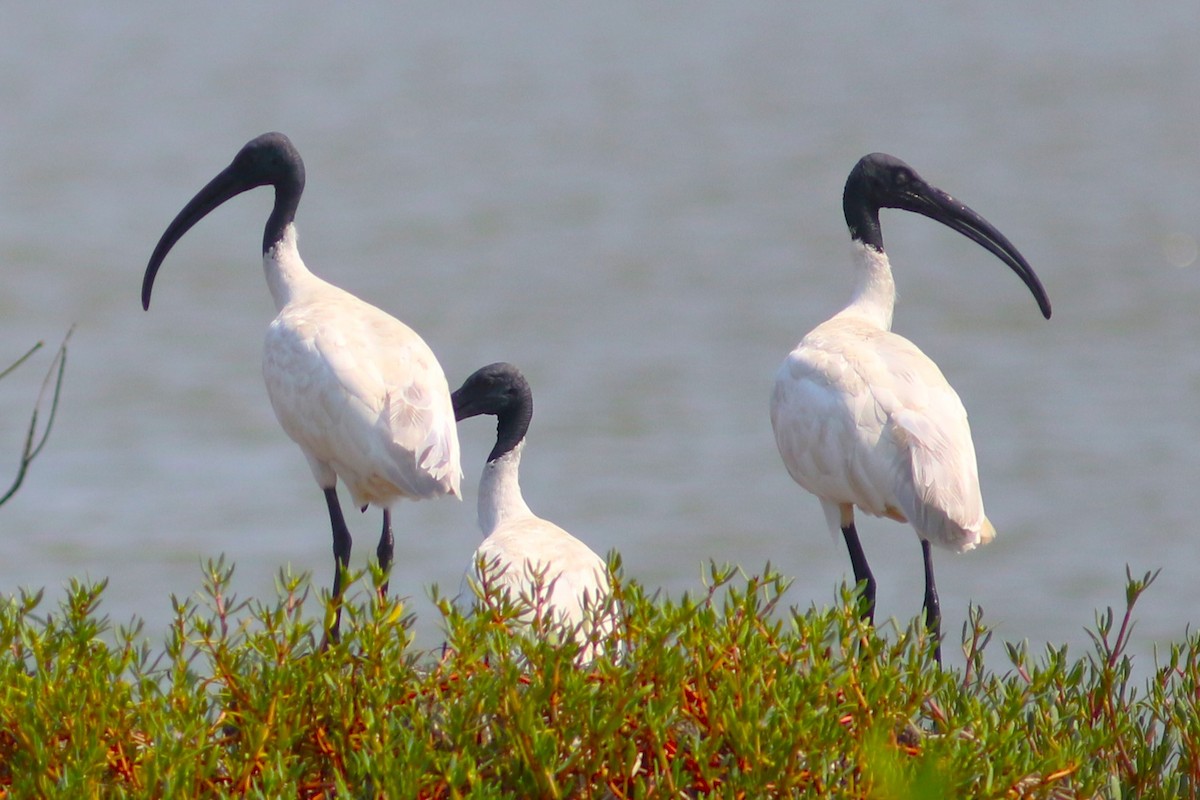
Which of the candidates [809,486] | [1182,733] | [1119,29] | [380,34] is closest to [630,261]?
[380,34]

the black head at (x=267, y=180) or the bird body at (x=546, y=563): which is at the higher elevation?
the black head at (x=267, y=180)

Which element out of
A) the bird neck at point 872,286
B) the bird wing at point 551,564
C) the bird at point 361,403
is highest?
the bird neck at point 872,286

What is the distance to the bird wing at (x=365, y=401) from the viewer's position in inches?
250

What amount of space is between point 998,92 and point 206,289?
10.7 meters

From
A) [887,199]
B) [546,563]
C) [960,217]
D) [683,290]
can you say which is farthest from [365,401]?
[683,290]

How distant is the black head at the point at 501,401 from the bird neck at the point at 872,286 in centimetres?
124

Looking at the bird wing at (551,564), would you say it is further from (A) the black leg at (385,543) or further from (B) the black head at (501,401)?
(B) the black head at (501,401)

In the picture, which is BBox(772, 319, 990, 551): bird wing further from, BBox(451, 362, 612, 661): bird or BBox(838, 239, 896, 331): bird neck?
BBox(451, 362, 612, 661): bird

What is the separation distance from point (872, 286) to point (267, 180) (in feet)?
7.39

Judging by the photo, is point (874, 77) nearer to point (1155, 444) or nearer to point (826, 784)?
point (1155, 444)

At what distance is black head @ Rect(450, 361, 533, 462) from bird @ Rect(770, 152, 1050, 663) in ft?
3.97

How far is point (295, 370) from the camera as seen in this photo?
21.6 feet

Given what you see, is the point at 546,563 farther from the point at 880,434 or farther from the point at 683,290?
the point at 683,290

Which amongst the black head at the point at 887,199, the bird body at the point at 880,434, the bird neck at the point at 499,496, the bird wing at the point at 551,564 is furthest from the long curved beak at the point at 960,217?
the bird wing at the point at 551,564
